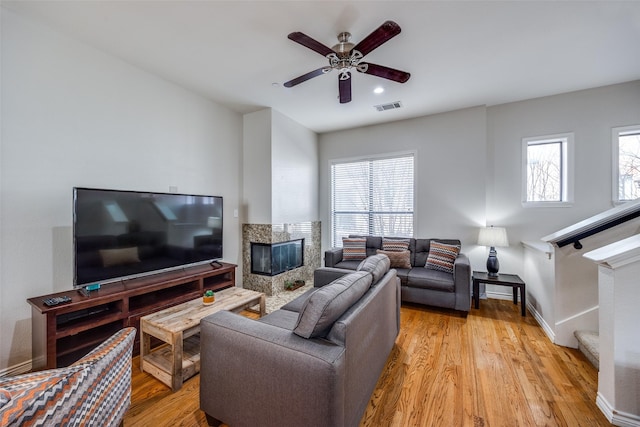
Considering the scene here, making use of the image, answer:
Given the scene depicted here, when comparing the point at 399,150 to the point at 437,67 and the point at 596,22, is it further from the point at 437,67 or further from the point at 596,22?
the point at 596,22

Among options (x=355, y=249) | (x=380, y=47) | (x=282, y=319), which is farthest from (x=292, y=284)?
(x=380, y=47)

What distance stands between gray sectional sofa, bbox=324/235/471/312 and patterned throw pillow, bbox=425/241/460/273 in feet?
0.18

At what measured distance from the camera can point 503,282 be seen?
3.22 m

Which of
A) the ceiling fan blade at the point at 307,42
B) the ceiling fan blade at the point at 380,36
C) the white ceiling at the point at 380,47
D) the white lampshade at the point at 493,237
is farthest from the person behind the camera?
the white lampshade at the point at 493,237

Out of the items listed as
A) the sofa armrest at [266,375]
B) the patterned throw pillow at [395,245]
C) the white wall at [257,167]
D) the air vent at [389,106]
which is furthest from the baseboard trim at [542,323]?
the white wall at [257,167]

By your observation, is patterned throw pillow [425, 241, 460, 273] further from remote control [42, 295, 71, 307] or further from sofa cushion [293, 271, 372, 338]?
remote control [42, 295, 71, 307]

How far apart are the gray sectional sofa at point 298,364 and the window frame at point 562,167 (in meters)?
3.45

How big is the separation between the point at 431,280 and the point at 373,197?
6.42ft

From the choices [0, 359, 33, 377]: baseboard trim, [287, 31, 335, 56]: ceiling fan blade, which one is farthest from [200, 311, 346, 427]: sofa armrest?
[287, 31, 335, 56]: ceiling fan blade

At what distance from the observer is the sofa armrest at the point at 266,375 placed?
115 cm

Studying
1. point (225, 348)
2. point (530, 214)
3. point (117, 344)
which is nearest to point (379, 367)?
point (225, 348)

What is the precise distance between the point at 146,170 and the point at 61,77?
1014 mm

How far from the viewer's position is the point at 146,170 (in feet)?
9.46

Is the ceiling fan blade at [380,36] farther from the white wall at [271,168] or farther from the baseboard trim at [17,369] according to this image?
the baseboard trim at [17,369]
